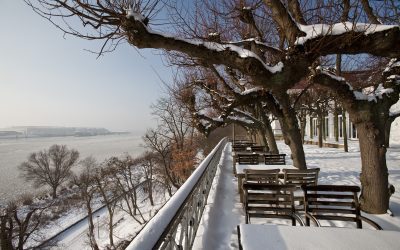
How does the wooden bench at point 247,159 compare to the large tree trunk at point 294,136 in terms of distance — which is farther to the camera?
the wooden bench at point 247,159

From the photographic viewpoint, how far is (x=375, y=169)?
5.21 metres

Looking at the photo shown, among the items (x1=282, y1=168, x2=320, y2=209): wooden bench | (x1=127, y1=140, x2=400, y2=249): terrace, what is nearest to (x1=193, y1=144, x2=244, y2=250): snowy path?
(x1=127, y1=140, x2=400, y2=249): terrace

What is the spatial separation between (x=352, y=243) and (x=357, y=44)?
9.84 feet

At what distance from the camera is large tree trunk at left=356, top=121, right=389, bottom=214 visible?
516 centimetres

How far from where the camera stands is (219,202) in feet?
20.9

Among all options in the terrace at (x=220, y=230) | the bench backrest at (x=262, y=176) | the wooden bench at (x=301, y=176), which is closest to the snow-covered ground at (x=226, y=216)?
the terrace at (x=220, y=230)

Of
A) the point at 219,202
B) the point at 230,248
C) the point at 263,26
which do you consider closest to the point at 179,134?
the point at 263,26

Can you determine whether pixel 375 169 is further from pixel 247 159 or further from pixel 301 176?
pixel 247 159

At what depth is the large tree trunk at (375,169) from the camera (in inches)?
203

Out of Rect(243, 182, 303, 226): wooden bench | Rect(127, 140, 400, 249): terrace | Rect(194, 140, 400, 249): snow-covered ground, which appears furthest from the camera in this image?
Rect(194, 140, 400, 249): snow-covered ground

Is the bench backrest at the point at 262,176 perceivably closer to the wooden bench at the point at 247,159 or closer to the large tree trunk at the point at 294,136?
the large tree trunk at the point at 294,136

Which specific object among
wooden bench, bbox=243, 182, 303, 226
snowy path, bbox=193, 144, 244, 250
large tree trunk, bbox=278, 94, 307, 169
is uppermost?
large tree trunk, bbox=278, 94, 307, 169

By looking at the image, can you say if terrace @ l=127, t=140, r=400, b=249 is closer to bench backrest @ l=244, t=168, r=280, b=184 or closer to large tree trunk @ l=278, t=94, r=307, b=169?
bench backrest @ l=244, t=168, r=280, b=184

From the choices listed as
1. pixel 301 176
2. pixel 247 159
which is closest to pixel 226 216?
pixel 301 176
